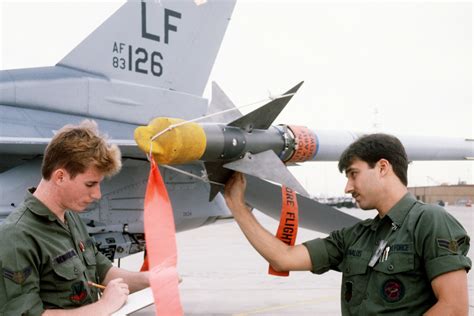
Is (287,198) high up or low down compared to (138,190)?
up

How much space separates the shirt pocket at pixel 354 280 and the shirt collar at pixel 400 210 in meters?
0.24

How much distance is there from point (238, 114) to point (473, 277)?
933 cm

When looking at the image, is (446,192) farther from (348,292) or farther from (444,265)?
(444,265)

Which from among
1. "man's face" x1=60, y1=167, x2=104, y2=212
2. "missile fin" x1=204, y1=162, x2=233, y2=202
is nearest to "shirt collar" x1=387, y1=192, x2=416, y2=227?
"missile fin" x1=204, y1=162, x2=233, y2=202

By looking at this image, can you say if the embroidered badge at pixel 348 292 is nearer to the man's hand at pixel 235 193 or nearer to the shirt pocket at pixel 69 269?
the man's hand at pixel 235 193

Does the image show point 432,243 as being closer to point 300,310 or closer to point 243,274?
point 300,310

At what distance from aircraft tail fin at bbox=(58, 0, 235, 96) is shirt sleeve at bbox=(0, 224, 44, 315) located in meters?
4.66

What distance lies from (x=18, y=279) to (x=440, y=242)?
66.4 inches

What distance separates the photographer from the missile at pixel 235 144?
2822 mm

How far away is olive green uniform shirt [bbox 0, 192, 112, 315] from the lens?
1938 mm

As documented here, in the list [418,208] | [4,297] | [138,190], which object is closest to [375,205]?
[418,208]

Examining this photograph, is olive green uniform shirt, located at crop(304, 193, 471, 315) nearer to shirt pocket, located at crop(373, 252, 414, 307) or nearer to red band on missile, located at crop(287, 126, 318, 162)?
shirt pocket, located at crop(373, 252, 414, 307)

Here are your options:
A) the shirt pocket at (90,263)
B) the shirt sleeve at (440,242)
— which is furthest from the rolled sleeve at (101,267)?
the shirt sleeve at (440,242)

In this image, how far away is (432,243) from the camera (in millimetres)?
2338
